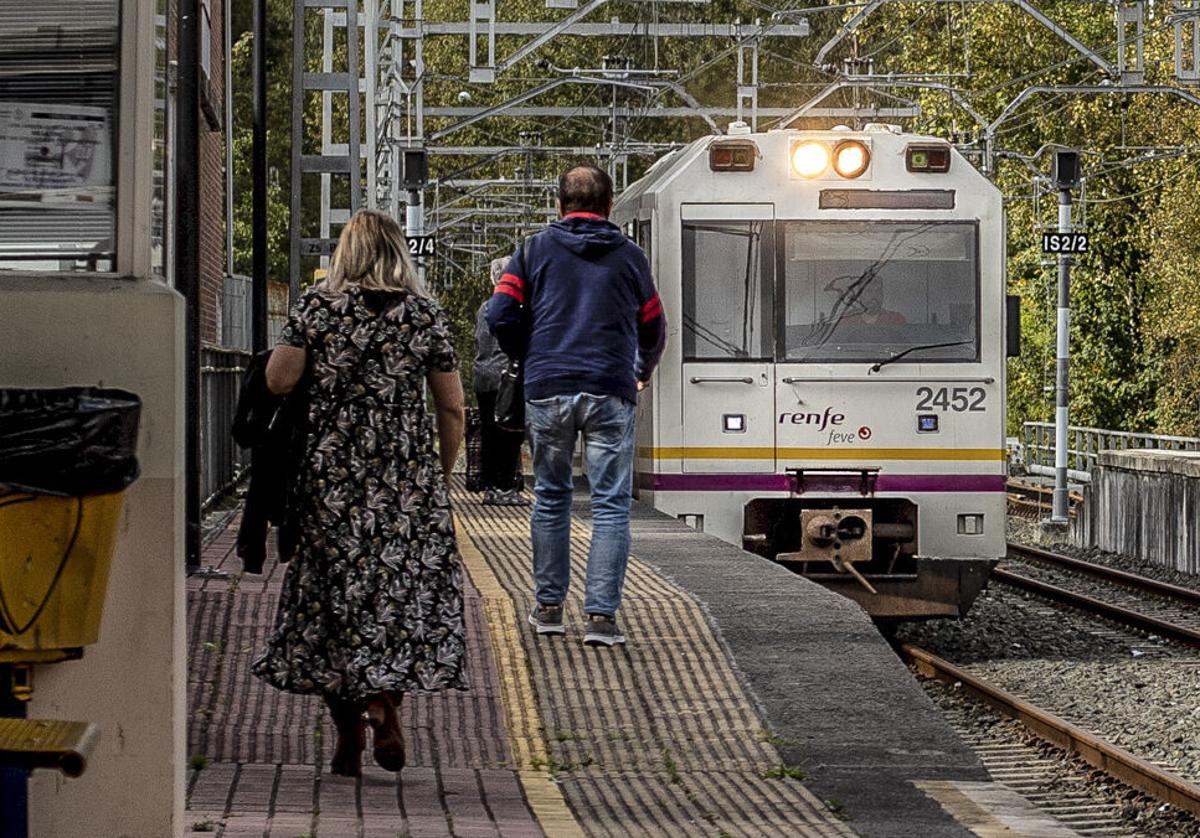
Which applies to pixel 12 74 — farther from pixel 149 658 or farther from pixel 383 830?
pixel 383 830

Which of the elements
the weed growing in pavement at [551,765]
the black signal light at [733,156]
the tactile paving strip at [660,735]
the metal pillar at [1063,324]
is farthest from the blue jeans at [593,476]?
the metal pillar at [1063,324]

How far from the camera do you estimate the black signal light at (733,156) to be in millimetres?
13836

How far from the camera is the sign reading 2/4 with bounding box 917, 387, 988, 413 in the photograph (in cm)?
1383

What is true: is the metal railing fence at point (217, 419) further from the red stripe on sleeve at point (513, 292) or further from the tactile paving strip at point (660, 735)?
the red stripe on sleeve at point (513, 292)

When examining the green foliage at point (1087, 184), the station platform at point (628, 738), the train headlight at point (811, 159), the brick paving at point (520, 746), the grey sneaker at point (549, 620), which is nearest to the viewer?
the brick paving at point (520, 746)

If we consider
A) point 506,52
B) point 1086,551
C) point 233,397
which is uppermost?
point 506,52

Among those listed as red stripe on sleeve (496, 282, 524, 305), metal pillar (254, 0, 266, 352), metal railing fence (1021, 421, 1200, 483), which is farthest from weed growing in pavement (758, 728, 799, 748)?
metal railing fence (1021, 421, 1200, 483)

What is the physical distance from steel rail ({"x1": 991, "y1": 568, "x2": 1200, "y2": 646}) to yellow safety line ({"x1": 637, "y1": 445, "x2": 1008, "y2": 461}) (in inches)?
97.9

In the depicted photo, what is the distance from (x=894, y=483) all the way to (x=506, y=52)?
4204 cm

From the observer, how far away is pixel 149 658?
17.2 feet

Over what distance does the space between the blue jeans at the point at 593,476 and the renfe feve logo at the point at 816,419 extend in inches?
192

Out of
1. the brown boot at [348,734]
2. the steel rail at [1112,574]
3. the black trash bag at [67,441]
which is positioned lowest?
the steel rail at [1112,574]

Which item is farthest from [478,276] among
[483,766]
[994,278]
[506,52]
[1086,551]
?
[483,766]

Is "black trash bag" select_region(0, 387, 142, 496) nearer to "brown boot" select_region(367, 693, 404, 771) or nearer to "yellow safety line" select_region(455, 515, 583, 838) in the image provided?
"yellow safety line" select_region(455, 515, 583, 838)
